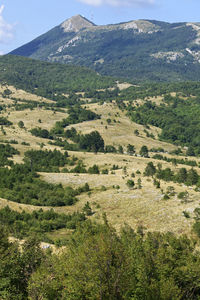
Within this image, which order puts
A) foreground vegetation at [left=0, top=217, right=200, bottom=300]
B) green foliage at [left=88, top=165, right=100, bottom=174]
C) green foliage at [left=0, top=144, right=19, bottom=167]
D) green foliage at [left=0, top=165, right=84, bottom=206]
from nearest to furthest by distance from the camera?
foreground vegetation at [left=0, top=217, right=200, bottom=300], green foliage at [left=0, top=165, right=84, bottom=206], green foliage at [left=0, top=144, right=19, bottom=167], green foliage at [left=88, top=165, right=100, bottom=174]

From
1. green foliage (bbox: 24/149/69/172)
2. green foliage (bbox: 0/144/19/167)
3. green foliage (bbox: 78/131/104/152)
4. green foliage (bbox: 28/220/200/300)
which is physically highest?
green foliage (bbox: 28/220/200/300)

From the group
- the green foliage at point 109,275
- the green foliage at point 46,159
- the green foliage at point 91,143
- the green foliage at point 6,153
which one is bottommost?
the green foliage at point 91,143

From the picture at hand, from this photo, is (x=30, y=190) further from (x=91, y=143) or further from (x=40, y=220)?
(x=91, y=143)

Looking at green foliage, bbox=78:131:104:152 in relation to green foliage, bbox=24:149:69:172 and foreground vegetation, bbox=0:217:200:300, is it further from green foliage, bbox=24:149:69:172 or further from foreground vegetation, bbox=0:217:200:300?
foreground vegetation, bbox=0:217:200:300

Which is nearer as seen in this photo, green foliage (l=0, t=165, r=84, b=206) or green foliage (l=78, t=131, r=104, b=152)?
green foliage (l=0, t=165, r=84, b=206)

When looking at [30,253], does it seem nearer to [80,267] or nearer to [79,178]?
[80,267]

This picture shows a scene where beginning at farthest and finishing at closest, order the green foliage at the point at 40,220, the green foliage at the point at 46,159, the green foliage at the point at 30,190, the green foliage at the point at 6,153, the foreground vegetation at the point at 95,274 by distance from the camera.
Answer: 1. the green foliage at the point at 46,159
2. the green foliage at the point at 6,153
3. the green foliage at the point at 30,190
4. the green foliage at the point at 40,220
5. the foreground vegetation at the point at 95,274

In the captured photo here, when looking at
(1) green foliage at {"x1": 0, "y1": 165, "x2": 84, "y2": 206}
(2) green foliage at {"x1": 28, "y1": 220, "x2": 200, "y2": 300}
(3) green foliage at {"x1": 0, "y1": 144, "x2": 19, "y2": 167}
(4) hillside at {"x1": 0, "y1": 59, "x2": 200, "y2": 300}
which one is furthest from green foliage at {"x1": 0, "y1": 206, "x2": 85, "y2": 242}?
(3) green foliage at {"x1": 0, "y1": 144, "x2": 19, "y2": 167}

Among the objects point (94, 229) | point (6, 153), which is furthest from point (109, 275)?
point (6, 153)

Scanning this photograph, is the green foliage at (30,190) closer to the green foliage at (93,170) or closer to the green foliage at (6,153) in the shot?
the green foliage at (6,153)

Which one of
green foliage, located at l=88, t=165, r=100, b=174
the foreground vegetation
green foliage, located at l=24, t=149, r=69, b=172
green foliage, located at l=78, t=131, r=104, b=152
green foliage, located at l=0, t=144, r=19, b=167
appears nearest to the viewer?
the foreground vegetation

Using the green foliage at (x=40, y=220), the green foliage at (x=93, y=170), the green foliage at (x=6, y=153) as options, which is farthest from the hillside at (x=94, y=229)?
the green foliage at (x=93, y=170)

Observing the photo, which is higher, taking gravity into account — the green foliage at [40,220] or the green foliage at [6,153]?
the green foliage at [40,220]

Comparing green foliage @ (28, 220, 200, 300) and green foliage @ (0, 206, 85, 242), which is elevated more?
green foliage @ (28, 220, 200, 300)
